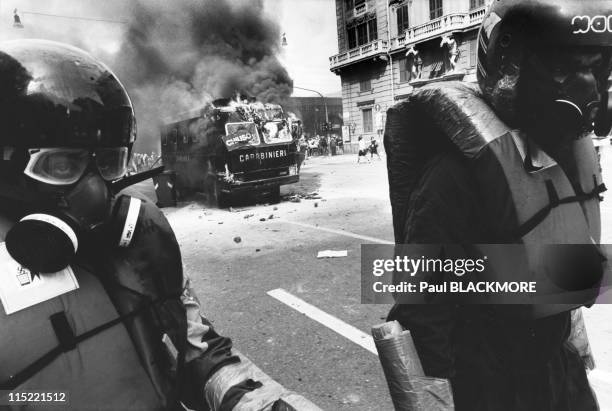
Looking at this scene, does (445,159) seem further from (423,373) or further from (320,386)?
(320,386)

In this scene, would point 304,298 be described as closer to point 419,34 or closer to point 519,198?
point 519,198

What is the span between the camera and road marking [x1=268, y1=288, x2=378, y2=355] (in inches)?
139

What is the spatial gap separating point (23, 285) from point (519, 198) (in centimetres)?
135

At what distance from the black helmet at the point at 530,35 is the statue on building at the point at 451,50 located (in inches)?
1155

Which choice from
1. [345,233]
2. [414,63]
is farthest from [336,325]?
[414,63]

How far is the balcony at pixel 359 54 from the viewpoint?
109ft

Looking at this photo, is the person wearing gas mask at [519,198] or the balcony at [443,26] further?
the balcony at [443,26]

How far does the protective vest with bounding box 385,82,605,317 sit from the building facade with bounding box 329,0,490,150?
91.7 ft

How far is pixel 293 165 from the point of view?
11797mm

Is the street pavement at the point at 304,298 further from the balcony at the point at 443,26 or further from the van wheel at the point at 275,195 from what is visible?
the balcony at the point at 443,26

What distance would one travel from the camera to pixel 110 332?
3.96 ft

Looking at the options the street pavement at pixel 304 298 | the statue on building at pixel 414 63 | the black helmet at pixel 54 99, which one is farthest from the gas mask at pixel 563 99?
the statue on building at pixel 414 63

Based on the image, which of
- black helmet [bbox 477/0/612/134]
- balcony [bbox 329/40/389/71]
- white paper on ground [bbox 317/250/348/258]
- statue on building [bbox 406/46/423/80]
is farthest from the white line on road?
balcony [bbox 329/40/389/71]

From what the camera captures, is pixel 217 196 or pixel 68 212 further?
pixel 217 196
